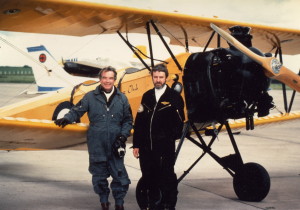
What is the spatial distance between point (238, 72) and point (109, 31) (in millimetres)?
1903

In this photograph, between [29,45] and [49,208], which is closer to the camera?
[49,208]

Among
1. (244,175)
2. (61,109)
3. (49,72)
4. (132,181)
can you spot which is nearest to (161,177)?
(244,175)

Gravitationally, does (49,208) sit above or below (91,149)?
below

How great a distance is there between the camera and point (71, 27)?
612cm

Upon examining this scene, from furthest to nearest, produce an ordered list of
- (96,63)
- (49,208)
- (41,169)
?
1. (96,63)
2. (41,169)
3. (49,208)

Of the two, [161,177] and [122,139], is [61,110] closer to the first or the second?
[122,139]

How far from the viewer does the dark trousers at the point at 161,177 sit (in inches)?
187

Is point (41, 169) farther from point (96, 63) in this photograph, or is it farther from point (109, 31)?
point (96, 63)

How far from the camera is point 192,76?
5508 mm

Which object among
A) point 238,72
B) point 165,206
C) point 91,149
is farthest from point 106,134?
point 238,72

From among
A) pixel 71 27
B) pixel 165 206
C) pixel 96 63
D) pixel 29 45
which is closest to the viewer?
pixel 165 206

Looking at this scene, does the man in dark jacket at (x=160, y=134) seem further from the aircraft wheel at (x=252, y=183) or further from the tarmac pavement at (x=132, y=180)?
the aircraft wheel at (x=252, y=183)

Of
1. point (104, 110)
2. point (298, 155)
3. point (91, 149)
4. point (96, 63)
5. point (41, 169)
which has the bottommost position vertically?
point (96, 63)

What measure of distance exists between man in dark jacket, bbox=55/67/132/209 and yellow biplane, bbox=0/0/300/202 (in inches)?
21.8
